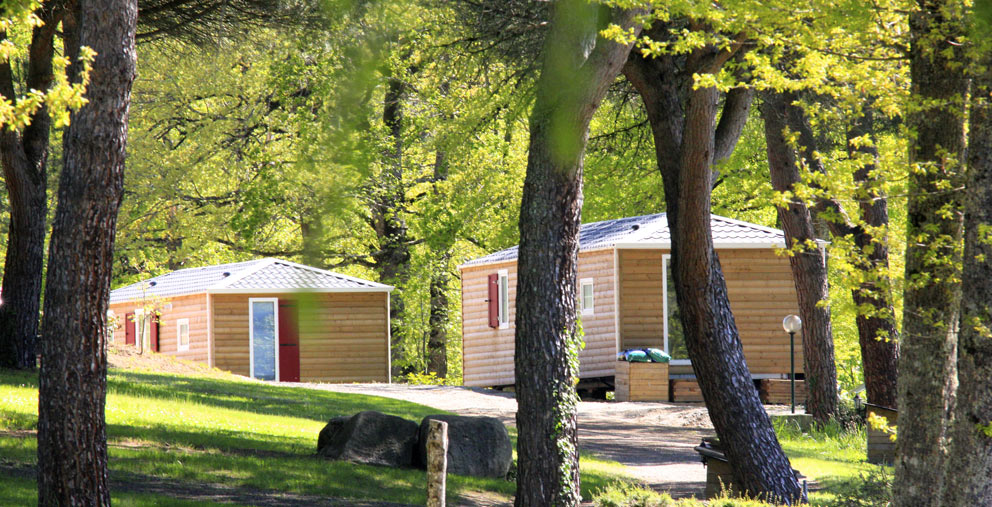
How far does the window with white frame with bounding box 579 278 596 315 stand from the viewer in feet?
69.0

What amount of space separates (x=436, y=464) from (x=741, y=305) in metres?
15.7

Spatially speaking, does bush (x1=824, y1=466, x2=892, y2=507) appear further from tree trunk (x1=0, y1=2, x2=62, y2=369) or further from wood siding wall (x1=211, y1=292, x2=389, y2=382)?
wood siding wall (x1=211, y1=292, x2=389, y2=382)

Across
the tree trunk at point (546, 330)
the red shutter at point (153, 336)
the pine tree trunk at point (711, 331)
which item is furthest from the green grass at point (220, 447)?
the red shutter at point (153, 336)

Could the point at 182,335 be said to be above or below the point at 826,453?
above

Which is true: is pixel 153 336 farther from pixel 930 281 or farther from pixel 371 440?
pixel 930 281

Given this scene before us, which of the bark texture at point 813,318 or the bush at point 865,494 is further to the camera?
the bark texture at point 813,318

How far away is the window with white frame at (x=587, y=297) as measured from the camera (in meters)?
21.0

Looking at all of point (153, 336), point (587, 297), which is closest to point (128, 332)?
point (153, 336)

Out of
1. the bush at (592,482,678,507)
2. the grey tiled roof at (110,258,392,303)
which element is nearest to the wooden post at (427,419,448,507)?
the bush at (592,482,678,507)

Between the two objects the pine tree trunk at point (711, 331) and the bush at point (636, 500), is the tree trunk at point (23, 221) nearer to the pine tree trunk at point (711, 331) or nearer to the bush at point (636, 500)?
the pine tree trunk at point (711, 331)

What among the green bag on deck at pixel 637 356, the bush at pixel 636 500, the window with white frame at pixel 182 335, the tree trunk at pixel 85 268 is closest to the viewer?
the tree trunk at pixel 85 268

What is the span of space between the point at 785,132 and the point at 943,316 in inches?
66.4

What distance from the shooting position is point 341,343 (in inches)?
1017

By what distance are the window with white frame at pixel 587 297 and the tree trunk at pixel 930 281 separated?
14020mm
